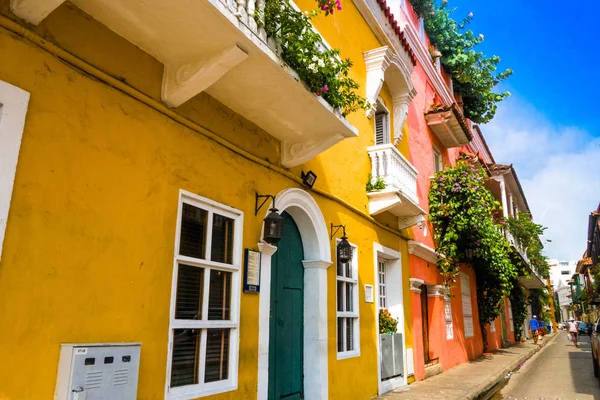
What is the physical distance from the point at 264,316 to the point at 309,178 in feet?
6.86

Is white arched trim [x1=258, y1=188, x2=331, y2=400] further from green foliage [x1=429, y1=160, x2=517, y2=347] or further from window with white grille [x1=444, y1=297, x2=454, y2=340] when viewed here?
window with white grille [x1=444, y1=297, x2=454, y2=340]

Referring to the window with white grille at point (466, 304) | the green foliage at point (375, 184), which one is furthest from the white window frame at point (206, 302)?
the window with white grille at point (466, 304)

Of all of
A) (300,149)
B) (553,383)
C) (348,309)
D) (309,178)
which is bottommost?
(553,383)

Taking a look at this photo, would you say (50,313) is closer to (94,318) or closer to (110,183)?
(94,318)

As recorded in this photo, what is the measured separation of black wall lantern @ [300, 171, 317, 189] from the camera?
20.6 ft

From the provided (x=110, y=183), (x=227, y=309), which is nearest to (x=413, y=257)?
(x=227, y=309)

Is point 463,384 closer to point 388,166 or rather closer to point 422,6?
point 388,166

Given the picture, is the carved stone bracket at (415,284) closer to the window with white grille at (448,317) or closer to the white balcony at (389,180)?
the white balcony at (389,180)

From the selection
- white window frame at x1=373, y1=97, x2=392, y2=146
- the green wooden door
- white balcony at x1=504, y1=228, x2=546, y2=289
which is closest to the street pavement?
white balcony at x1=504, y1=228, x2=546, y2=289

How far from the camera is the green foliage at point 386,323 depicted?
819 cm

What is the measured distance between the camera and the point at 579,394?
8781mm

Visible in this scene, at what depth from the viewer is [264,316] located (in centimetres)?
517

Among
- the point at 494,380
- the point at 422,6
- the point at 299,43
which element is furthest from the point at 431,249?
the point at 299,43

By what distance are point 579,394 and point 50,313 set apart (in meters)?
9.62
